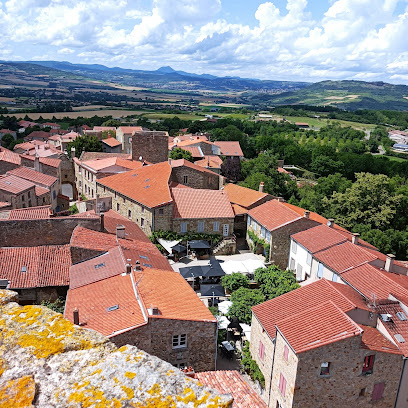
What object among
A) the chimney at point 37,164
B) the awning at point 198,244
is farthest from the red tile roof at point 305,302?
the chimney at point 37,164

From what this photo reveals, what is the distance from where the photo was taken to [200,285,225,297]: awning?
105 ft

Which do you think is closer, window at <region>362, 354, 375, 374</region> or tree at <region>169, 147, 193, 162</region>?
window at <region>362, 354, 375, 374</region>

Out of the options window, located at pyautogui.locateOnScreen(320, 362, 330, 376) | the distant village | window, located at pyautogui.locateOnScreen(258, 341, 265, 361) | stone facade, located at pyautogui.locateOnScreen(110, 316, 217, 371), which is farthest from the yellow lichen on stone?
window, located at pyautogui.locateOnScreen(258, 341, 265, 361)

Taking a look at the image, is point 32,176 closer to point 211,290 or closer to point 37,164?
point 37,164

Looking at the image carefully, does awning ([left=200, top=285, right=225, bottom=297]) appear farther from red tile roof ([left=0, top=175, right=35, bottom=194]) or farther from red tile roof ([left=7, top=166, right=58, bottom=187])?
red tile roof ([left=7, top=166, right=58, bottom=187])

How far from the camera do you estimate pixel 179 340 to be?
2111 cm

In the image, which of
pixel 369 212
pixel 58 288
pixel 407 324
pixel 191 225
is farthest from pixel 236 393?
pixel 369 212

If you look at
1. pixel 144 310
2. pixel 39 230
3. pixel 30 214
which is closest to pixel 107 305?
pixel 144 310

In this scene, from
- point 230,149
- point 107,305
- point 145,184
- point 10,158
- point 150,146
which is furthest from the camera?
point 230,149

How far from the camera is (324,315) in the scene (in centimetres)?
2150

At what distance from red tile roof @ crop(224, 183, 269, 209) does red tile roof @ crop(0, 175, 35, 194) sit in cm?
2334

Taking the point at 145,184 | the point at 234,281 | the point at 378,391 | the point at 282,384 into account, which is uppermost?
the point at 145,184

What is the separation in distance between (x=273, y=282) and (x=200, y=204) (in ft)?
47.1

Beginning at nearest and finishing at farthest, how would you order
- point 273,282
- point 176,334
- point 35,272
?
point 176,334, point 35,272, point 273,282
